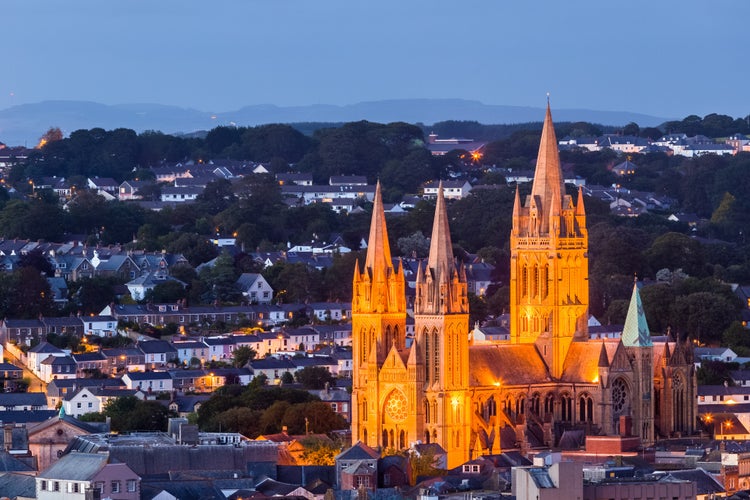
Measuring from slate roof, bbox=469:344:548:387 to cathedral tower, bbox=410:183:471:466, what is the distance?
1288 millimetres

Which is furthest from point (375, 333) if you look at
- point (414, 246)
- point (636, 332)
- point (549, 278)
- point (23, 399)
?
point (414, 246)

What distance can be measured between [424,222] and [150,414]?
63760mm

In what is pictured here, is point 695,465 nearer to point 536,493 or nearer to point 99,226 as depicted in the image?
point 536,493

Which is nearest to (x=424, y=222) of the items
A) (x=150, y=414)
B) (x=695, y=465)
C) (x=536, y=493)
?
(x=150, y=414)

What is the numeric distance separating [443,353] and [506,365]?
4.54 metres

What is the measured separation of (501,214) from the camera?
178 metres

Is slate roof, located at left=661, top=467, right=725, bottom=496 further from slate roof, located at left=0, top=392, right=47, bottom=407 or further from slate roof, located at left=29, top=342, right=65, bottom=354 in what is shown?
slate roof, located at left=29, top=342, right=65, bottom=354

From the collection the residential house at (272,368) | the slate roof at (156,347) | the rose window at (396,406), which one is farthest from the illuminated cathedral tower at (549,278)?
the slate roof at (156,347)

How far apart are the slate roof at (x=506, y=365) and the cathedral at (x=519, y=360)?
5 centimetres

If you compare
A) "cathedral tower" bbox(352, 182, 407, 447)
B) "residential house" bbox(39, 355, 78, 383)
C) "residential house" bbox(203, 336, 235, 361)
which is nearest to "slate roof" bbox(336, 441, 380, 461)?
"cathedral tower" bbox(352, 182, 407, 447)

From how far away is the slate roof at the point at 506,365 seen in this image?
103938 millimetres

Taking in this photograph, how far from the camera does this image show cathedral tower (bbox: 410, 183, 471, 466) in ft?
332

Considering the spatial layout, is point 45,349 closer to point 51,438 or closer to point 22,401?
point 22,401

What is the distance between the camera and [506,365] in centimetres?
10544
